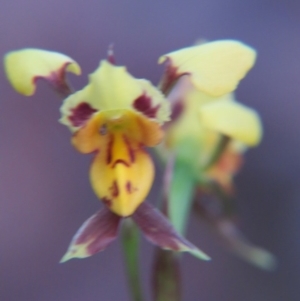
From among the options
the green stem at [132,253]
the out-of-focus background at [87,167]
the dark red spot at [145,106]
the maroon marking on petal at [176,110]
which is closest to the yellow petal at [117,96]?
the dark red spot at [145,106]

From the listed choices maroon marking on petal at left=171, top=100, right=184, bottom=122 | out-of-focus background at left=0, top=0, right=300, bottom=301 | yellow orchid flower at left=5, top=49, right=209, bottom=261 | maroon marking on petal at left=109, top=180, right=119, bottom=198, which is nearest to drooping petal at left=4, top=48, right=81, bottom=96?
yellow orchid flower at left=5, top=49, right=209, bottom=261

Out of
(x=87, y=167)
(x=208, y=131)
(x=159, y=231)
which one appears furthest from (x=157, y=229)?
(x=87, y=167)

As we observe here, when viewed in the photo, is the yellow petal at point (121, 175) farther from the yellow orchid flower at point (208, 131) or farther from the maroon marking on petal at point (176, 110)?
the maroon marking on petal at point (176, 110)

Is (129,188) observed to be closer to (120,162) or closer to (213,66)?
(120,162)

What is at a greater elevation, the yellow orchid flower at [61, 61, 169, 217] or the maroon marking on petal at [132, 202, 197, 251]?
the yellow orchid flower at [61, 61, 169, 217]

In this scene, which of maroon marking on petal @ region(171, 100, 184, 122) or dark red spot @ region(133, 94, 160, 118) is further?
maroon marking on petal @ region(171, 100, 184, 122)

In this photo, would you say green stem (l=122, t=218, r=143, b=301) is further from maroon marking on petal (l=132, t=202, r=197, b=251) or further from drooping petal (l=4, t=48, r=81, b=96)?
drooping petal (l=4, t=48, r=81, b=96)

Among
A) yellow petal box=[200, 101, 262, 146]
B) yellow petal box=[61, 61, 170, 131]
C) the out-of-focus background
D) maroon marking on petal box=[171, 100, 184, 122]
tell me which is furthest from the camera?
the out-of-focus background
